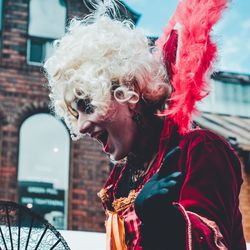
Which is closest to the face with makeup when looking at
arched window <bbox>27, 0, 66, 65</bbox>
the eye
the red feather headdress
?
the eye

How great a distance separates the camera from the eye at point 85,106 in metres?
2.08

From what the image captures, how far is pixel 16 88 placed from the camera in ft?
30.9

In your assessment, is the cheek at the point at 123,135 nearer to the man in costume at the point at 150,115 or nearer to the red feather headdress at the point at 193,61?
the man in costume at the point at 150,115

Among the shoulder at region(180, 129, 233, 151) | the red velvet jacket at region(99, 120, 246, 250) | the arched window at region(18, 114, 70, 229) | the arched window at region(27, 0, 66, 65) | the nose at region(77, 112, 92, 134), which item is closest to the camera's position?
the red velvet jacket at region(99, 120, 246, 250)

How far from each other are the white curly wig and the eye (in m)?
0.02

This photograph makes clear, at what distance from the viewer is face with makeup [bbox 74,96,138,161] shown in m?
2.04

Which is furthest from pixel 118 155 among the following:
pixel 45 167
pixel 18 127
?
pixel 18 127

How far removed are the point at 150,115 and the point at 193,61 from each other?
20cm

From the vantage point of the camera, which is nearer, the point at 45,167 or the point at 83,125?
the point at 83,125

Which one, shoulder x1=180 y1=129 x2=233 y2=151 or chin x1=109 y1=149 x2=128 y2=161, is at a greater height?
shoulder x1=180 y1=129 x2=233 y2=151

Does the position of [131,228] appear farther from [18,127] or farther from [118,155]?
[18,127]

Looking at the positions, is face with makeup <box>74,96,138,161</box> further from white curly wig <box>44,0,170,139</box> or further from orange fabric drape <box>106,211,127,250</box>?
orange fabric drape <box>106,211,127,250</box>

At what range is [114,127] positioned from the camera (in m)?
2.04

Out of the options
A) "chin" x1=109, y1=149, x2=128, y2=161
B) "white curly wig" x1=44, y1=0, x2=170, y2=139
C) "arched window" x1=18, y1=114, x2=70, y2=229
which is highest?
"white curly wig" x1=44, y1=0, x2=170, y2=139
